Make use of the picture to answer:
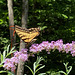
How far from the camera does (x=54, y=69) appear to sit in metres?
4.18

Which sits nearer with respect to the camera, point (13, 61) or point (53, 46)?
point (13, 61)

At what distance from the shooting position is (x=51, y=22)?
15.0 ft

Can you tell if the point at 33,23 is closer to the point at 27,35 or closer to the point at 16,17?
the point at 16,17

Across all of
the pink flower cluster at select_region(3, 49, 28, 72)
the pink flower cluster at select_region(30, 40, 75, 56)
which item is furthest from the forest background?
the pink flower cluster at select_region(3, 49, 28, 72)

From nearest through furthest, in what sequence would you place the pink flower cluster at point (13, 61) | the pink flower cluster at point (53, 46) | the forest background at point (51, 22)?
→ the pink flower cluster at point (13, 61) → the pink flower cluster at point (53, 46) → the forest background at point (51, 22)

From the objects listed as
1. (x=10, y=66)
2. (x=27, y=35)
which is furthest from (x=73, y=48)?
(x=10, y=66)

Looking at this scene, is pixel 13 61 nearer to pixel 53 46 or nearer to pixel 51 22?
pixel 53 46

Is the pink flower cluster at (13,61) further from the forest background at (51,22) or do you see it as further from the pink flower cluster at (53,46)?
the forest background at (51,22)

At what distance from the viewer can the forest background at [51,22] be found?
4262 millimetres

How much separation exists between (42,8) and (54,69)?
5.37ft

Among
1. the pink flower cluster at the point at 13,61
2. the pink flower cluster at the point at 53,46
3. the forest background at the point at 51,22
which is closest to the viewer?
the pink flower cluster at the point at 13,61

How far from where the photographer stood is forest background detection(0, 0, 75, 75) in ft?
14.0

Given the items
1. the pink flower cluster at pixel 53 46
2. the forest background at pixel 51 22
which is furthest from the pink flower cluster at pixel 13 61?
the forest background at pixel 51 22

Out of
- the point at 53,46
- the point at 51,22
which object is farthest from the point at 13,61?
the point at 51,22
